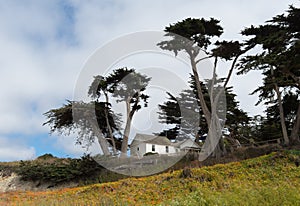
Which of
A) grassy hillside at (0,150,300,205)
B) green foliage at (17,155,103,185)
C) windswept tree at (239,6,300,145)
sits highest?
windswept tree at (239,6,300,145)

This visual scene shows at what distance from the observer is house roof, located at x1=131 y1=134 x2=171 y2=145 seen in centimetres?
2262

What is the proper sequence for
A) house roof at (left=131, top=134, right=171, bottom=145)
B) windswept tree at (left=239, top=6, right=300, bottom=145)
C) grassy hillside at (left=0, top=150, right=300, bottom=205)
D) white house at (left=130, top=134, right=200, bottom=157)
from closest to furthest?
1. grassy hillside at (left=0, top=150, right=300, bottom=205)
2. windswept tree at (left=239, top=6, right=300, bottom=145)
3. house roof at (left=131, top=134, right=171, bottom=145)
4. white house at (left=130, top=134, right=200, bottom=157)

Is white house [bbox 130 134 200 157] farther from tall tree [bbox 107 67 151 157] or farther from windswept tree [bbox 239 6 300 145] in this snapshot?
windswept tree [bbox 239 6 300 145]

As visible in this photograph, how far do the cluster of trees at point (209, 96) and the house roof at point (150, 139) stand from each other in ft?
5.88

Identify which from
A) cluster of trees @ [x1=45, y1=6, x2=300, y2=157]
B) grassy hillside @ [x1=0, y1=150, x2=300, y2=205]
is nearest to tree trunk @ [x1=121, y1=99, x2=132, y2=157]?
cluster of trees @ [x1=45, y1=6, x2=300, y2=157]

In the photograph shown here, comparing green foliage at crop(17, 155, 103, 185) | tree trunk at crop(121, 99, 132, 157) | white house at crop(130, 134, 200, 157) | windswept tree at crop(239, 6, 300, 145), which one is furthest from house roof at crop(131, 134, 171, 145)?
windswept tree at crop(239, 6, 300, 145)

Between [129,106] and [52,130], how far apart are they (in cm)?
549

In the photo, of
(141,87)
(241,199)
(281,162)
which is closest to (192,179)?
(281,162)

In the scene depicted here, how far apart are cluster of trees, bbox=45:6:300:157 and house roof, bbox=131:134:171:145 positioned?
179 cm

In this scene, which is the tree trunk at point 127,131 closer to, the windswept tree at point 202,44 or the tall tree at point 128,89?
the tall tree at point 128,89

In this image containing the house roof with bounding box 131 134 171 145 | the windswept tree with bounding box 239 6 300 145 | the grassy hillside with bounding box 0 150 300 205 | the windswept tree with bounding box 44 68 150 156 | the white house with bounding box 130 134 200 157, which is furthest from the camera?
the white house with bounding box 130 134 200 157

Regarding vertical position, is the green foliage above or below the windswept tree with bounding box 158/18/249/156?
below

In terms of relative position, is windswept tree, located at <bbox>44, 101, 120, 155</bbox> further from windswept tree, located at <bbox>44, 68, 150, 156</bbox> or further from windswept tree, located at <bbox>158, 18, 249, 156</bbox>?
windswept tree, located at <bbox>158, 18, 249, 156</bbox>

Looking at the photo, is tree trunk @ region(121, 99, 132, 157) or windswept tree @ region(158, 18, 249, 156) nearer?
windswept tree @ region(158, 18, 249, 156)
